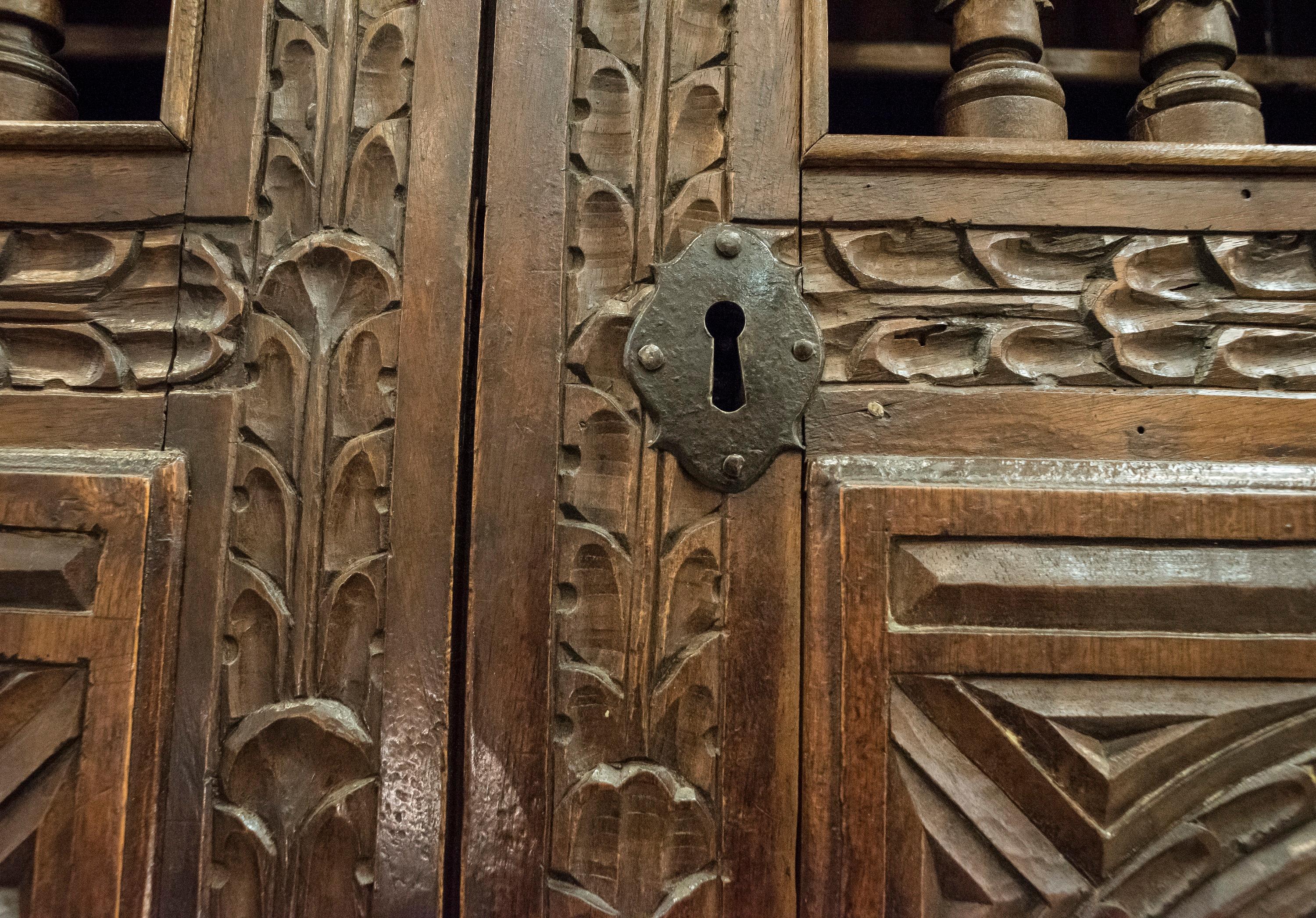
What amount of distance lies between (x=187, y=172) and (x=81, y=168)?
0.08 m

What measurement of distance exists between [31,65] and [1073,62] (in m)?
0.89

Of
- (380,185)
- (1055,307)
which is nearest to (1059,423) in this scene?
(1055,307)

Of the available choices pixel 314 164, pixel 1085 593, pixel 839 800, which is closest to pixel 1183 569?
pixel 1085 593

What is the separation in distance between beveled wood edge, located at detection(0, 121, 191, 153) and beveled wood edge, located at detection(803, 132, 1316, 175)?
0.47 meters

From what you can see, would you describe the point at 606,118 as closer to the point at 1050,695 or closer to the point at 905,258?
the point at 905,258

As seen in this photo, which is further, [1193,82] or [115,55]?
[115,55]

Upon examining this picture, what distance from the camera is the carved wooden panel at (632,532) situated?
20.2 inches

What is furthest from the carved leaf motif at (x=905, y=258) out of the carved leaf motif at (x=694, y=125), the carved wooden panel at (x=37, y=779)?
the carved wooden panel at (x=37, y=779)

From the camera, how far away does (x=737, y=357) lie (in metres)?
0.56

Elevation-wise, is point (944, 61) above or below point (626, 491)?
above

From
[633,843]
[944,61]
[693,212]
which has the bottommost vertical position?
[633,843]

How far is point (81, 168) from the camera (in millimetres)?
563

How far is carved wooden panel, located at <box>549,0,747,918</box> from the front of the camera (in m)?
0.51

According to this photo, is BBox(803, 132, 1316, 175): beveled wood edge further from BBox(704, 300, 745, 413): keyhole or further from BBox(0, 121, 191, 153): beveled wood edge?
BBox(0, 121, 191, 153): beveled wood edge
